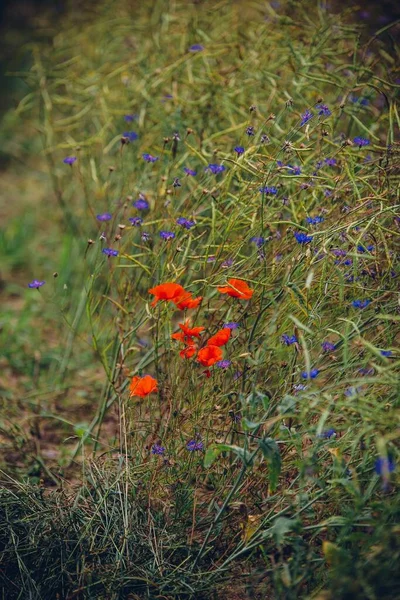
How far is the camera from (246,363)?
1932 mm

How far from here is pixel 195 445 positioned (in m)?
1.88

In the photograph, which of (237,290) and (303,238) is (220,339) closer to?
(237,290)

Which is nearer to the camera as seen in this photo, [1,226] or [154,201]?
[154,201]

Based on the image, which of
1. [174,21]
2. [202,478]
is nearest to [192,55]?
[174,21]

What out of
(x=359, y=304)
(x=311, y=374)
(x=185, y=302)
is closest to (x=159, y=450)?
(x=185, y=302)

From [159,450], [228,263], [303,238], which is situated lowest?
[159,450]

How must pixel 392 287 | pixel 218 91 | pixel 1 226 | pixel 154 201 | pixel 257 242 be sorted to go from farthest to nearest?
pixel 1 226, pixel 218 91, pixel 154 201, pixel 257 242, pixel 392 287

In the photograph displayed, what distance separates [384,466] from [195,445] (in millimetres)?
702

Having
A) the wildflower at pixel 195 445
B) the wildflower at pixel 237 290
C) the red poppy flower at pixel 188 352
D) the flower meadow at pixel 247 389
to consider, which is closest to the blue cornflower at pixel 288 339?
the flower meadow at pixel 247 389

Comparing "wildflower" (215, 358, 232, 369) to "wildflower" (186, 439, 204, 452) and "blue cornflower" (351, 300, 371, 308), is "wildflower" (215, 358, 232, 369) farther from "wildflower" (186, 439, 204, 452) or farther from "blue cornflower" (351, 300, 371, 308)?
"blue cornflower" (351, 300, 371, 308)

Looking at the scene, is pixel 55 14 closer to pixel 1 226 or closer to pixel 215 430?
pixel 1 226

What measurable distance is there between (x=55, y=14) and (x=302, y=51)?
107 inches

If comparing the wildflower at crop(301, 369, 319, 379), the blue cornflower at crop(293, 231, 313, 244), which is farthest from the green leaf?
the blue cornflower at crop(293, 231, 313, 244)

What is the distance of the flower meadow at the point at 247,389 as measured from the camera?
1.62 metres
